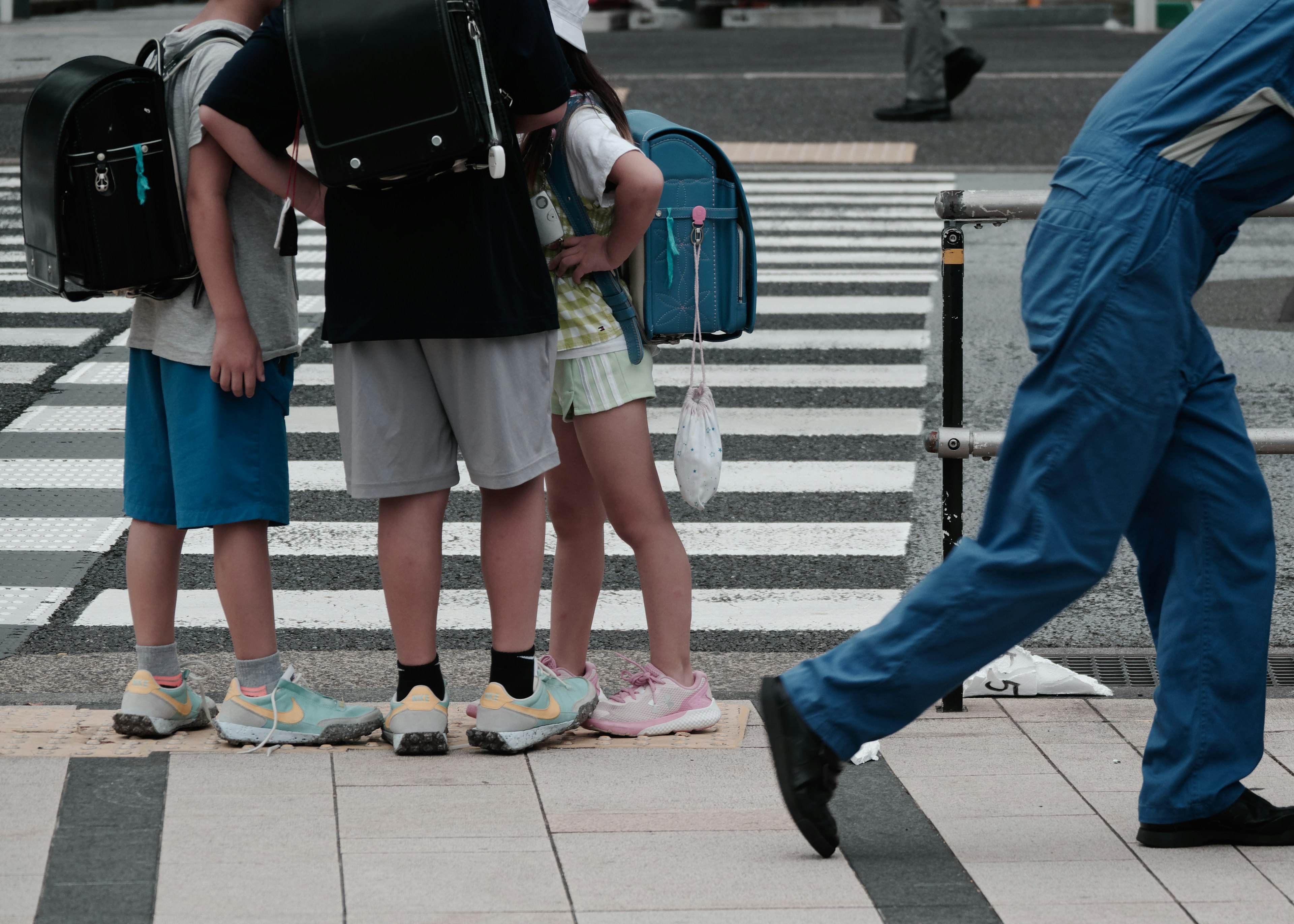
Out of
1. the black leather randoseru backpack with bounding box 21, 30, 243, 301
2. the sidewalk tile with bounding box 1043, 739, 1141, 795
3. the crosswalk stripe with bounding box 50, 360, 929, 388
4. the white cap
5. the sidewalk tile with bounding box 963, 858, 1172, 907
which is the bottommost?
the crosswalk stripe with bounding box 50, 360, 929, 388

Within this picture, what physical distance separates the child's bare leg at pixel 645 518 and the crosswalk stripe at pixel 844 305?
239 inches

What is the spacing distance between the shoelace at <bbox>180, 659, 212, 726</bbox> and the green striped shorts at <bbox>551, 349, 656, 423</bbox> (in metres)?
1.06

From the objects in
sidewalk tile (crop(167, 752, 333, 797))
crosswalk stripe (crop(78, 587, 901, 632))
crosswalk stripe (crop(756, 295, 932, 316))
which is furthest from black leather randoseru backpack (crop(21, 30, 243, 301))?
crosswalk stripe (crop(756, 295, 932, 316))

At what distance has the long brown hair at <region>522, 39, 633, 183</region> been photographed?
3.72m

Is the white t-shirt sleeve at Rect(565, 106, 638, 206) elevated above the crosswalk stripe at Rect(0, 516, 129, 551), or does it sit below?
above

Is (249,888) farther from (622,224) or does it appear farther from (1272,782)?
(1272,782)

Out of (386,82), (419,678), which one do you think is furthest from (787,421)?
(386,82)

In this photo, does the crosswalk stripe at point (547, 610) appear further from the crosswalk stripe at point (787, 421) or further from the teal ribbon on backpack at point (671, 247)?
the crosswalk stripe at point (787, 421)

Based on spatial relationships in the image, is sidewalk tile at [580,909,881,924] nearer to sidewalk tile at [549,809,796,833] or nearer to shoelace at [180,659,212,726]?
sidewalk tile at [549,809,796,833]

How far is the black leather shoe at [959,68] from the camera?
17.9 metres

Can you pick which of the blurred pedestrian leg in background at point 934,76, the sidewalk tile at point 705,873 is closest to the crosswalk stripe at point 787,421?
the sidewalk tile at point 705,873

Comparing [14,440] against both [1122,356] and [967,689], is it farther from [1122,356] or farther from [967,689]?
[1122,356]

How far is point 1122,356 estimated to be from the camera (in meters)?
2.93

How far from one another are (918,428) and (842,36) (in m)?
21.1
